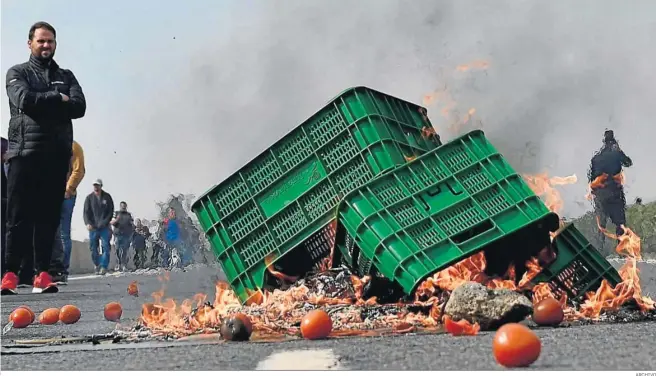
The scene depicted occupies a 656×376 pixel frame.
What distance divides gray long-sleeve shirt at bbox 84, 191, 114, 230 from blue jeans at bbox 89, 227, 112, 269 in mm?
188

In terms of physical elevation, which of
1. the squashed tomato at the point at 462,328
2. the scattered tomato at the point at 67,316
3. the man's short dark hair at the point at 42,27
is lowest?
the squashed tomato at the point at 462,328

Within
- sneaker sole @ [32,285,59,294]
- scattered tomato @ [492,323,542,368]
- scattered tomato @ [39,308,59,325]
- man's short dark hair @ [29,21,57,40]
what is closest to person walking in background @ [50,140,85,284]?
sneaker sole @ [32,285,59,294]

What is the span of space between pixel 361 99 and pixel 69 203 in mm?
7176

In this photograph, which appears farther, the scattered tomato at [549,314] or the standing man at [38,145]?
the standing man at [38,145]

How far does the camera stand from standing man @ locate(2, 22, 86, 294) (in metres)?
8.27

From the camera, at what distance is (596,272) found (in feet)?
19.8

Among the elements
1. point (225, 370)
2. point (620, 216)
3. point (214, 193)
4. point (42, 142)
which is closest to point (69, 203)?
point (42, 142)

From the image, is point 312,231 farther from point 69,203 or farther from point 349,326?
point 69,203

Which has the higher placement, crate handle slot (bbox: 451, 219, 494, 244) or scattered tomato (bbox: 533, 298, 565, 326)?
crate handle slot (bbox: 451, 219, 494, 244)

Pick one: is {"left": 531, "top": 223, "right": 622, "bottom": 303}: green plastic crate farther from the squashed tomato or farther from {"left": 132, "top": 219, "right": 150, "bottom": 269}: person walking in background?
{"left": 132, "top": 219, "right": 150, "bottom": 269}: person walking in background

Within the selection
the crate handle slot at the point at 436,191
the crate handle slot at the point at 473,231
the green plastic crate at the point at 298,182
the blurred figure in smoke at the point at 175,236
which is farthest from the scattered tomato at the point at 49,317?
the blurred figure in smoke at the point at 175,236

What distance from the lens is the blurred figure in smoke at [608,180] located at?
11375 mm

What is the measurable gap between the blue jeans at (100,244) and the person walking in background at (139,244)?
12.4 ft

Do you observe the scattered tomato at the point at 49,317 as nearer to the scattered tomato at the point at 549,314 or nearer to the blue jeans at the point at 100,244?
the scattered tomato at the point at 549,314
